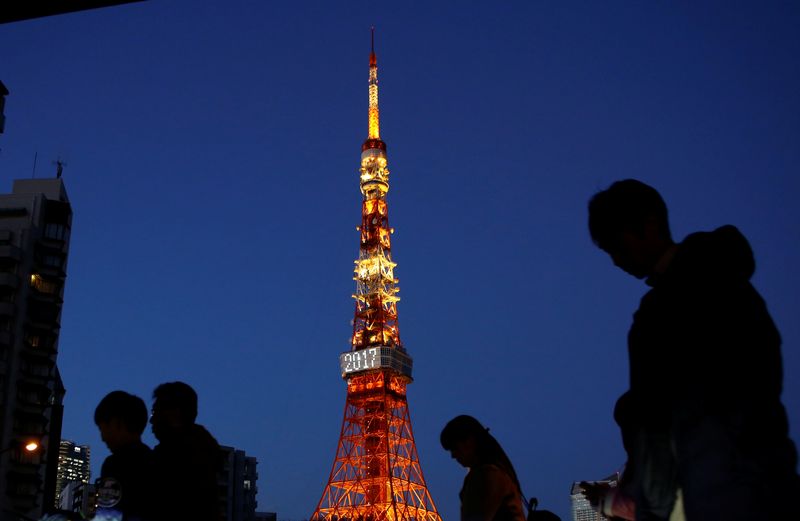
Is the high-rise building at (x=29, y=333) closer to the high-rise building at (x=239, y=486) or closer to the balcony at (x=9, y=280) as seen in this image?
the balcony at (x=9, y=280)

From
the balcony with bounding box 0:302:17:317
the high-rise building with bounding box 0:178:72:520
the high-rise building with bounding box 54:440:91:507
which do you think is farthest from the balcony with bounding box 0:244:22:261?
the high-rise building with bounding box 54:440:91:507

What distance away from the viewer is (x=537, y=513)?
4.77 meters

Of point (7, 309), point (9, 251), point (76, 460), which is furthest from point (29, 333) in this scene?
point (76, 460)

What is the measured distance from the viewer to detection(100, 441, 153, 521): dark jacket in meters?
3.78

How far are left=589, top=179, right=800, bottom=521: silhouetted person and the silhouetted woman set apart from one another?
214cm

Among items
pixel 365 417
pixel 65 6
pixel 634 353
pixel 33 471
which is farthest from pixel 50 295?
pixel 634 353

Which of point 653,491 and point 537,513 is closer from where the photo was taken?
point 653,491

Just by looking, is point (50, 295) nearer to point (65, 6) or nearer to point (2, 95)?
point (2, 95)

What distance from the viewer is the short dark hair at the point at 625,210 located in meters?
2.37

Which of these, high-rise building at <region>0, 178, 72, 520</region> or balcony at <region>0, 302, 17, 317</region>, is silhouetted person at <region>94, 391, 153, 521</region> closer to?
high-rise building at <region>0, 178, 72, 520</region>

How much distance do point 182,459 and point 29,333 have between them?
120 feet

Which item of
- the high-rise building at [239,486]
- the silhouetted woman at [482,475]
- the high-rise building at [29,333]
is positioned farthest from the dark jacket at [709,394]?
the high-rise building at [239,486]

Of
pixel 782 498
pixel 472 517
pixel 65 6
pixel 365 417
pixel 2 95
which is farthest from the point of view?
pixel 365 417

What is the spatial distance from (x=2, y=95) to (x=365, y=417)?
3291cm
